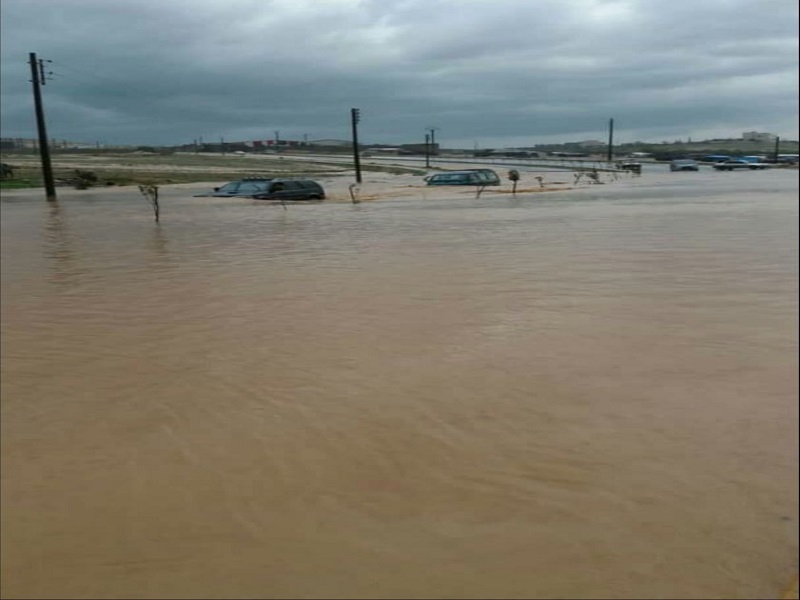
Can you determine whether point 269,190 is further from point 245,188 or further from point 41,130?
point 41,130

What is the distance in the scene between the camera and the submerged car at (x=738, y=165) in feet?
11.3

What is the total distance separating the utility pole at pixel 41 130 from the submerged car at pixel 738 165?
28923mm

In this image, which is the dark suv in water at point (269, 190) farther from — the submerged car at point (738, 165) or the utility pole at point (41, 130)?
the submerged car at point (738, 165)

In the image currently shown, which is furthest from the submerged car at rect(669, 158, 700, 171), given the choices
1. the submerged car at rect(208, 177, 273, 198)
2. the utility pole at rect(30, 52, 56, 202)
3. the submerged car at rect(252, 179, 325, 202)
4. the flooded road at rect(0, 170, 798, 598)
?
the utility pole at rect(30, 52, 56, 202)

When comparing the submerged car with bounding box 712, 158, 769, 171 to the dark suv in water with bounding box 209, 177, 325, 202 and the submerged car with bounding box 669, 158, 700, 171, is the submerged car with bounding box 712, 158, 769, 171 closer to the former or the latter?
the submerged car with bounding box 669, 158, 700, 171

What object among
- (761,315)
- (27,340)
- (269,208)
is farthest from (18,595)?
(269,208)

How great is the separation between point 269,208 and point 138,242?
9948 millimetres

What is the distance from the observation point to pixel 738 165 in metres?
4.41

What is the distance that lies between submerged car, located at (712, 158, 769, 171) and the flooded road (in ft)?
0.34

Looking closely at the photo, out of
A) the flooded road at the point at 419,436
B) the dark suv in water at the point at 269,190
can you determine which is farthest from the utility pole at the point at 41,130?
the flooded road at the point at 419,436

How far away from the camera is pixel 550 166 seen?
6206 cm

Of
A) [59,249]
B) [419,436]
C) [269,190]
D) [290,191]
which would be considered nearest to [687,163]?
[419,436]

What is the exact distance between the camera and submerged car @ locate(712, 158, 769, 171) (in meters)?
3.43

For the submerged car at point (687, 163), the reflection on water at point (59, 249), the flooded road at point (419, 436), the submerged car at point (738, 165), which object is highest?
the submerged car at point (738, 165)
